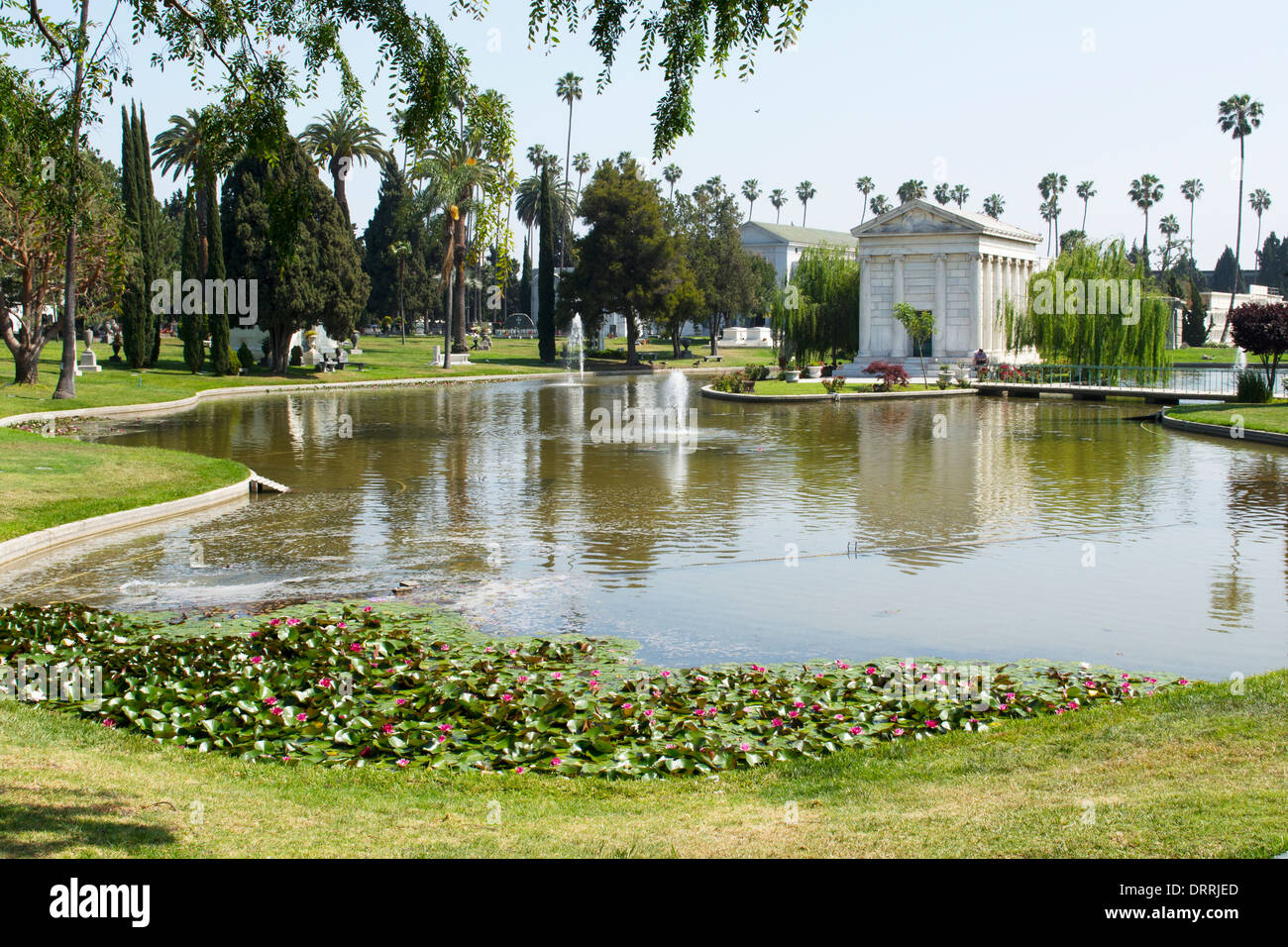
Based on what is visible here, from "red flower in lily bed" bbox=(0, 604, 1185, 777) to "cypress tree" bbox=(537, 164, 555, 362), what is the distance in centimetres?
7431

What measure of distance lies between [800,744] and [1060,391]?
2140 inches

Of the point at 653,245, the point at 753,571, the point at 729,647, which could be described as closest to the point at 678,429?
the point at 753,571

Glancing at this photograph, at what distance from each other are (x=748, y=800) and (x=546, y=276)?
8192 cm

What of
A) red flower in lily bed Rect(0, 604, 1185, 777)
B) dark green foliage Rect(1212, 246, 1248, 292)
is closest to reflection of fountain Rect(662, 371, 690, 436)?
red flower in lily bed Rect(0, 604, 1185, 777)

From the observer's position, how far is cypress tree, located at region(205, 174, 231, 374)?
58781mm

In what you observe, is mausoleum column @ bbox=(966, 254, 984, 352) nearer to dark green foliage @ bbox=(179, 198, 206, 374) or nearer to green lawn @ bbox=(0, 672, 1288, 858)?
dark green foliage @ bbox=(179, 198, 206, 374)

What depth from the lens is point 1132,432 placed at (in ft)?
123

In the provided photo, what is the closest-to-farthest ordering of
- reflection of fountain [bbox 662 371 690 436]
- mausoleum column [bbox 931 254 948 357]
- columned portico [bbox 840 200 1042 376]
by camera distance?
1. reflection of fountain [bbox 662 371 690 436]
2. columned portico [bbox 840 200 1042 376]
3. mausoleum column [bbox 931 254 948 357]

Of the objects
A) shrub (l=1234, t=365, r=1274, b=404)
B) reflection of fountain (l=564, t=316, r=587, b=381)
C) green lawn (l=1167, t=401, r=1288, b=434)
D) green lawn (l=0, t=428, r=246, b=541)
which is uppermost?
reflection of fountain (l=564, t=316, r=587, b=381)

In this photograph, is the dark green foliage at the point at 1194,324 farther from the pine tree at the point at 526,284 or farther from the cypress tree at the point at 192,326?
the cypress tree at the point at 192,326

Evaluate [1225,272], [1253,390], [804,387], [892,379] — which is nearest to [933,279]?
[892,379]

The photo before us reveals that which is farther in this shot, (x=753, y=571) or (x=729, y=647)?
(x=753, y=571)

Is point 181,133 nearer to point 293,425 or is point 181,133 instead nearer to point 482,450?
point 293,425

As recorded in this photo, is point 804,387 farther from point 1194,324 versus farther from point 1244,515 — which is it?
point 1194,324
